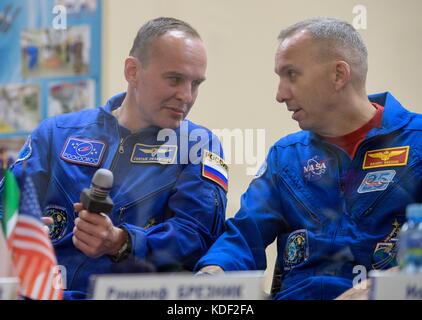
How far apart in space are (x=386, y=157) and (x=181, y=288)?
2.85 feet

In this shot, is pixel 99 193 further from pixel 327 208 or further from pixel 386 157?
pixel 386 157

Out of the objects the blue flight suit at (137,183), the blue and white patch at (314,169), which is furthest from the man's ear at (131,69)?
the blue and white patch at (314,169)

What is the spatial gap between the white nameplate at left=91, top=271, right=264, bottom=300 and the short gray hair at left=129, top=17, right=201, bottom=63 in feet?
3.14

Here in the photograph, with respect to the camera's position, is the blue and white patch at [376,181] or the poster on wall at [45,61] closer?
the blue and white patch at [376,181]

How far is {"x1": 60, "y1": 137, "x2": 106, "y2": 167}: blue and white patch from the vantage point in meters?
1.94

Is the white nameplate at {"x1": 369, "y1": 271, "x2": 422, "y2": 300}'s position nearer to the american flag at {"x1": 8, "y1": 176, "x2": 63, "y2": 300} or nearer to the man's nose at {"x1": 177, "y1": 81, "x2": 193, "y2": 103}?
the american flag at {"x1": 8, "y1": 176, "x2": 63, "y2": 300}

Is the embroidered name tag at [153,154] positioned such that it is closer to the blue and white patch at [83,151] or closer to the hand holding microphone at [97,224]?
the blue and white patch at [83,151]

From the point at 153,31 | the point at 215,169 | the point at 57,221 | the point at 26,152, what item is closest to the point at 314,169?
the point at 215,169

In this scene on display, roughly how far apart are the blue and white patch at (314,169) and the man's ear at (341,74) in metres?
0.22

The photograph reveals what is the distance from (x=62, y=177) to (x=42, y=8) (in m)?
0.55

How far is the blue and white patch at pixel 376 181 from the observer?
5.89 ft

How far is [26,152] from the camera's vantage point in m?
2.05

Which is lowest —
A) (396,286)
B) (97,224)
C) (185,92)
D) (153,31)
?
(97,224)

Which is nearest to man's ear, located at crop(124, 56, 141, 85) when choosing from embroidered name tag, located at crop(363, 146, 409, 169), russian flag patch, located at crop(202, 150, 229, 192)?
russian flag patch, located at crop(202, 150, 229, 192)
